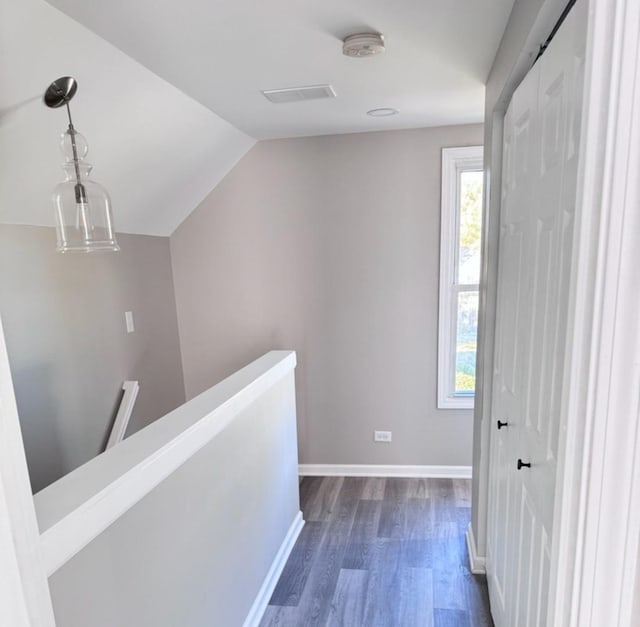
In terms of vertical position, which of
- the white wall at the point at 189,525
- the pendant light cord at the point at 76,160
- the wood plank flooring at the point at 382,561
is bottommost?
the wood plank flooring at the point at 382,561

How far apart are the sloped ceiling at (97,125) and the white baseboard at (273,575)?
1935 mm

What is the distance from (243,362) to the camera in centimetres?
319

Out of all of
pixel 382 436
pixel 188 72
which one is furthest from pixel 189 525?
pixel 382 436

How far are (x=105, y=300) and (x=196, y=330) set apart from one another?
34.9 inches

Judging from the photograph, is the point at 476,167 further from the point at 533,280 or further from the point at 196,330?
the point at 196,330

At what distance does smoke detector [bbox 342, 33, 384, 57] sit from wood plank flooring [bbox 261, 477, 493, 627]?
7.71 feet

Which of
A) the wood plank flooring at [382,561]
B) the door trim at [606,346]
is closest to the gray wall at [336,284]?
the wood plank flooring at [382,561]

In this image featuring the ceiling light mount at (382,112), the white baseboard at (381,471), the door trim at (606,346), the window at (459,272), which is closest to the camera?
the door trim at (606,346)

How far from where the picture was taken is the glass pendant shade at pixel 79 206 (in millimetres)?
1410

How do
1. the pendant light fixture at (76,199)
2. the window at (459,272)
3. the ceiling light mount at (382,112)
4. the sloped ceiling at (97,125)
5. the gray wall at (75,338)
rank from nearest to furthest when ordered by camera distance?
the sloped ceiling at (97,125) → the pendant light fixture at (76,199) → the gray wall at (75,338) → the ceiling light mount at (382,112) → the window at (459,272)

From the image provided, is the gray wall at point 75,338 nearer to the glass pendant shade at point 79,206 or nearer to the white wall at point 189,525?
the glass pendant shade at point 79,206

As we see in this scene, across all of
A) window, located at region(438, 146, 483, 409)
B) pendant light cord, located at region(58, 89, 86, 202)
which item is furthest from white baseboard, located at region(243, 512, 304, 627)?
pendant light cord, located at region(58, 89, 86, 202)

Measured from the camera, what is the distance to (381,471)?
3.16 metres

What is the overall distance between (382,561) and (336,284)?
170 centimetres
